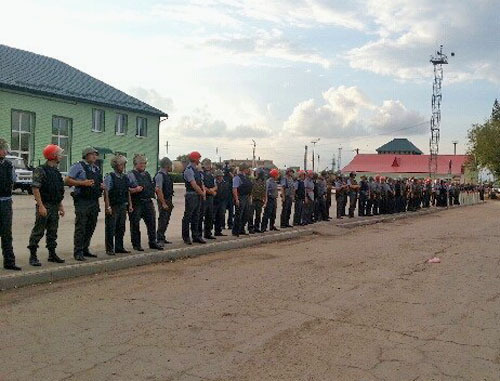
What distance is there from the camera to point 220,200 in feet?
46.0

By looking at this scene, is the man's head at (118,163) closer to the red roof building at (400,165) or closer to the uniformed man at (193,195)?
the uniformed man at (193,195)

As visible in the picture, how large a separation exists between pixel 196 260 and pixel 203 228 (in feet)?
11.9

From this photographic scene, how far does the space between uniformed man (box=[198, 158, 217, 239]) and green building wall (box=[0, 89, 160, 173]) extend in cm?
2556

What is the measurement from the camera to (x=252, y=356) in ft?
16.8

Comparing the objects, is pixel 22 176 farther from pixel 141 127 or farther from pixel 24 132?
pixel 141 127

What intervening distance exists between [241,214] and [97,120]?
2975 cm

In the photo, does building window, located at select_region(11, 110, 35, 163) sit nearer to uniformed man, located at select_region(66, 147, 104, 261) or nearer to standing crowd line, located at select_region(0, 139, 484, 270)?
standing crowd line, located at select_region(0, 139, 484, 270)

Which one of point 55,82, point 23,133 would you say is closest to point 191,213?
point 23,133

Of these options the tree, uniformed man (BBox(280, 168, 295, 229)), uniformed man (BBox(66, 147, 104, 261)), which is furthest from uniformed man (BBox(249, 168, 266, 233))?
the tree

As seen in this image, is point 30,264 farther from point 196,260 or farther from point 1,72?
point 1,72

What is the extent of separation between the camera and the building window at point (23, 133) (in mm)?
35469

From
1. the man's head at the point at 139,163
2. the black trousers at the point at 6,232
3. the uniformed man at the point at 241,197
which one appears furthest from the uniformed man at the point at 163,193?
the black trousers at the point at 6,232

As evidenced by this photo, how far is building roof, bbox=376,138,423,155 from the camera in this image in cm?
13700

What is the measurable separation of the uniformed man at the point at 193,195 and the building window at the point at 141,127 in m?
33.9
